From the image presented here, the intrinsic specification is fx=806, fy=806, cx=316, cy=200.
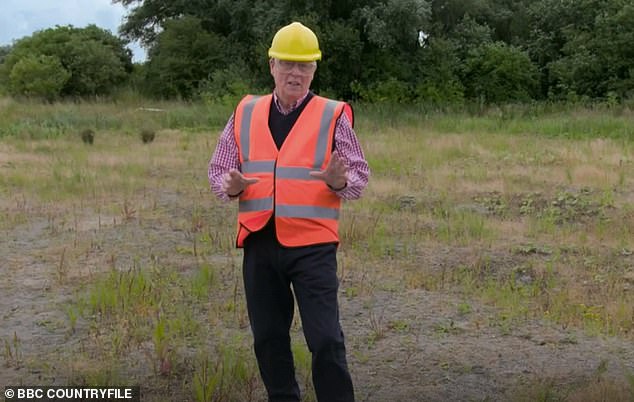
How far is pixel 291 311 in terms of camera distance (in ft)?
12.5

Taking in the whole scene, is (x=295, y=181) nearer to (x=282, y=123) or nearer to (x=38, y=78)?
(x=282, y=123)

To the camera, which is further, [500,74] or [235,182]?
[500,74]

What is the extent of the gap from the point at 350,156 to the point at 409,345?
1867mm

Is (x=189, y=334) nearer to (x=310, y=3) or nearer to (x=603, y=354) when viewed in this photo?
(x=603, y=354)

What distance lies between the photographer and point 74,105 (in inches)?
955

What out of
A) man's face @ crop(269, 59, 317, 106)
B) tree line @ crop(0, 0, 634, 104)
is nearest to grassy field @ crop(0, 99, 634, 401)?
man's face @ crop(269, 59, 317, 106)

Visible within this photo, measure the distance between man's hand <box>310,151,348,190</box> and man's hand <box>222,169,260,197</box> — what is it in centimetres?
29

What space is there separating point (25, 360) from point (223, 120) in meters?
15.6

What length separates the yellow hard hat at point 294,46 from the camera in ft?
11.5

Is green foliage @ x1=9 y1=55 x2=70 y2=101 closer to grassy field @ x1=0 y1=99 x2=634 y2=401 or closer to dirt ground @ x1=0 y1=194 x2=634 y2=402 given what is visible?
grassy field @ x1=0 y1=99 x2=634 y2=401

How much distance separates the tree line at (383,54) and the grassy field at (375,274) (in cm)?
1101

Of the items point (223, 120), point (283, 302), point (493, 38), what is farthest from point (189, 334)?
point (493, 38)

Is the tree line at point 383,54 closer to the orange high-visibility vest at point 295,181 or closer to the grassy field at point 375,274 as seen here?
the grassy field at point 375,274

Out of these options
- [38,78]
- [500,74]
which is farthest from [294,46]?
[38,78]
